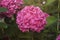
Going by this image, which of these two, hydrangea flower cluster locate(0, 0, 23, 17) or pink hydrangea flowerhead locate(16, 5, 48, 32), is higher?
hydrangea flower cluster locate(0, 0, 23, 17)

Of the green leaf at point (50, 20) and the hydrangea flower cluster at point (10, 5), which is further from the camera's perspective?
the hydrangea flower cluster at point (10, 5)

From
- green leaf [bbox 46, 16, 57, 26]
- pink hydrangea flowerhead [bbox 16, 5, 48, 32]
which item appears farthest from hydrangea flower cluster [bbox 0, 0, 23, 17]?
green leaf [bbox 46, 16, 57, 26]

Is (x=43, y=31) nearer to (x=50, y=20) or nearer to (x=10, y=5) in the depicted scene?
(x=50, y=20)

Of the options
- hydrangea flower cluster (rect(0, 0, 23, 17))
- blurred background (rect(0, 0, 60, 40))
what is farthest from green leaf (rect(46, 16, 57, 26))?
hydrangea flower cluster (rect(0, 0, 23, 17))

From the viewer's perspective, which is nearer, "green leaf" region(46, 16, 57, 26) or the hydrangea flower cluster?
"green leaf" region(46, 16, 57, 26)

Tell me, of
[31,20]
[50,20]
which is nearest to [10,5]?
[31,20]

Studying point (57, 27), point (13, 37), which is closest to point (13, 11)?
point (13, 37)

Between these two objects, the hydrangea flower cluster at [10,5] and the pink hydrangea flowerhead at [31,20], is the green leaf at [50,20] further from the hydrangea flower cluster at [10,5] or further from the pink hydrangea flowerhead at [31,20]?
the hydrangea flower cluster at [10,5]

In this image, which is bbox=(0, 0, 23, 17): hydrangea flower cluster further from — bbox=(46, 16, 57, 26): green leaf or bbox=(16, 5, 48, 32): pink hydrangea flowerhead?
bbox=(46, 16, 57, 26): green leaf

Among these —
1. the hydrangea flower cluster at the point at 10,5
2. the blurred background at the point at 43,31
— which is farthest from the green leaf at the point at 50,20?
the hydrangea flower cluster at the point at 10,5

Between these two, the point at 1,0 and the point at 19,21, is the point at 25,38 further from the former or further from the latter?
the point at 1,0
